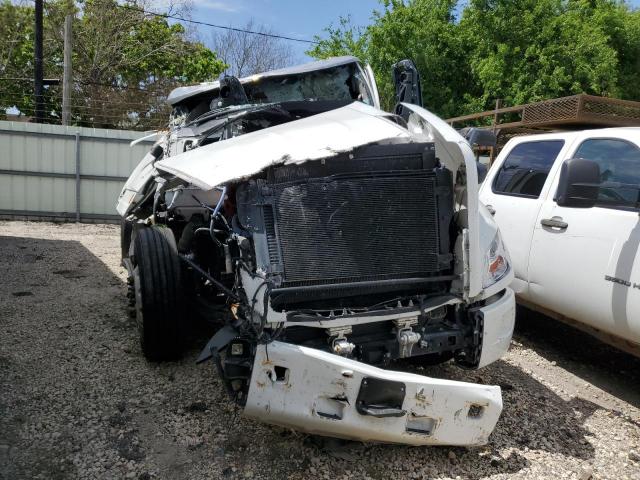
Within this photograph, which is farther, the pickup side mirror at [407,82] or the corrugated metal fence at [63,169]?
the corrugated metal fence at [63,169]

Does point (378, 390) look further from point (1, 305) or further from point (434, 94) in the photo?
point (434, 94)

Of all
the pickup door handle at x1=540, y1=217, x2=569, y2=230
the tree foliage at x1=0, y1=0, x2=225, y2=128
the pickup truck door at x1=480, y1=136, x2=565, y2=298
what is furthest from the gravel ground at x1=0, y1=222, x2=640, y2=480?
the tree foliage at x1=0, y1=0, x2=225, y2=128

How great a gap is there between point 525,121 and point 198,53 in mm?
20000

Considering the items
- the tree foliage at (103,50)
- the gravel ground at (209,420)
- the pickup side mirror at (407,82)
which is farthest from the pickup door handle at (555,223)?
the tree foliage at (103,50)

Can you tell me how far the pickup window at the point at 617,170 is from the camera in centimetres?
379

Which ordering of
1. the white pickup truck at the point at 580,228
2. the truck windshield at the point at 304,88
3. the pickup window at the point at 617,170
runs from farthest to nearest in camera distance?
1. the truck windshield at the point at 304,88
2. the pickup window at the point at 617,170
3. the white pickup truck at the point at 580,228

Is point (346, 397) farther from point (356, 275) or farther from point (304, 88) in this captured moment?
point (304, 88)

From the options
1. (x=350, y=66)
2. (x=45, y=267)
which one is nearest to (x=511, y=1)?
(x=350, y=66)

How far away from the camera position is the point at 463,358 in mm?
3297

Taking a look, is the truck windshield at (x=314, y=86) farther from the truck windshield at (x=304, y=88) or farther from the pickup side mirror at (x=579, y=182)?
the pickup side mirror at (x=579, y=182)

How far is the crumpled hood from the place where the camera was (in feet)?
9.05

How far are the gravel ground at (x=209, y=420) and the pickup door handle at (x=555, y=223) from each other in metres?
1.22

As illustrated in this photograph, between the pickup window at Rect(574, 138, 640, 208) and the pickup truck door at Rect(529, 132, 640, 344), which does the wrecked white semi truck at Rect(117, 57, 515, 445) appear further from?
the pickup window at Rect(574, 138, 640, 208)

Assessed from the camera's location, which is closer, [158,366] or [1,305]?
[158,366]
